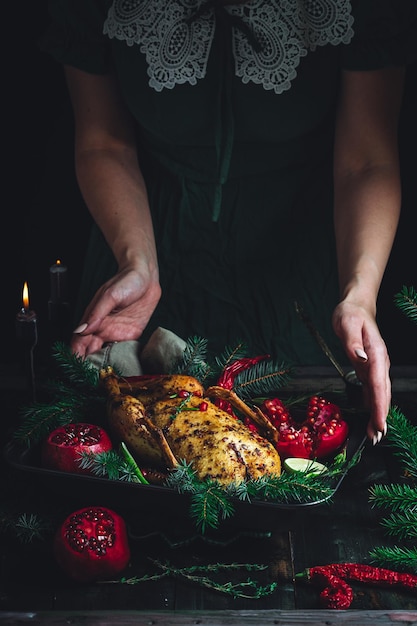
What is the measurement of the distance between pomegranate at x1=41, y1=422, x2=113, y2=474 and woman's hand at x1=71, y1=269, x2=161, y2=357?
0.87ft

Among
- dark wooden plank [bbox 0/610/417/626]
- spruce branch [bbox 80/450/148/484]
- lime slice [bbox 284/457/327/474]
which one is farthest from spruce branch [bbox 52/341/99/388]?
dark wooden plank [bbox 0/610/417/626]

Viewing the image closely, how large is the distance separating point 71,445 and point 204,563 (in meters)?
0.25

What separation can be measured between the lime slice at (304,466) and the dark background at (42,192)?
1043 millimetres

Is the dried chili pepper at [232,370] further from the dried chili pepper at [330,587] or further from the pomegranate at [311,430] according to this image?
the dried chili pepper at [330,587]

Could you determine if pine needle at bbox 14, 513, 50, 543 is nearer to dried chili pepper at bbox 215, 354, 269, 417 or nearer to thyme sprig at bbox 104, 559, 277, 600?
thyme sprig at bbox 104, 559, 277, 600

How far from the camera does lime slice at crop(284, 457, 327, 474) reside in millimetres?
1230

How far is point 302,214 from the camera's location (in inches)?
74.8

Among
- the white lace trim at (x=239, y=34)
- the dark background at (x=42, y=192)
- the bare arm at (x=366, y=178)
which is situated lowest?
the dark background at (x=42, y=192)

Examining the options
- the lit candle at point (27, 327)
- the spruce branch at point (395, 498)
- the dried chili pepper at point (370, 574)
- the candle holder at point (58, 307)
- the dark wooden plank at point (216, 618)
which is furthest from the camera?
the candle holder at point (58, 307)

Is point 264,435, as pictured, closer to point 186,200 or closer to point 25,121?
point 186,200

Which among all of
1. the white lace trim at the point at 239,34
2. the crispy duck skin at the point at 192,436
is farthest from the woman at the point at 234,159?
the crispy duck skin at the point at 192,436

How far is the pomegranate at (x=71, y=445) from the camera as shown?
124 cm

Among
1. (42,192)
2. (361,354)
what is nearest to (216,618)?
(361,354)

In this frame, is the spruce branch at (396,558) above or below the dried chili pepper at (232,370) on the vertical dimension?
below
